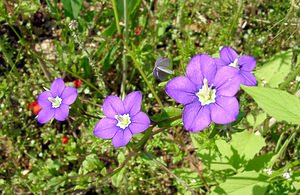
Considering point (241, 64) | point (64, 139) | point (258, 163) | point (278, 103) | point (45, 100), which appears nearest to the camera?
point (278, 103)

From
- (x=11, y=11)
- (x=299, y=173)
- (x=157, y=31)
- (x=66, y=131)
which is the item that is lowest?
(x=299, y=173)

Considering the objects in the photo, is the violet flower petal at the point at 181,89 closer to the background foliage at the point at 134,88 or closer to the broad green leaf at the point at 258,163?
the background foliage at the point at 134,88

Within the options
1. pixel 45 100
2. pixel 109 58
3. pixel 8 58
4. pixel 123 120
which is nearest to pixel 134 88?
pixel 109 58

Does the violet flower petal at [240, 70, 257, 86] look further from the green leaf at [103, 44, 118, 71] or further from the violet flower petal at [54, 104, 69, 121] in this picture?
the green leaf at [103, 44, 118, 71]

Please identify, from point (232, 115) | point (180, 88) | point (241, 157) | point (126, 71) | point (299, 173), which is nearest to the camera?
point (232, 115)

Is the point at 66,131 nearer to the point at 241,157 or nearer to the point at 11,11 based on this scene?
the point at 11,11

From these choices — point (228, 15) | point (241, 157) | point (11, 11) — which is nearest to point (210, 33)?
point (228, 15)

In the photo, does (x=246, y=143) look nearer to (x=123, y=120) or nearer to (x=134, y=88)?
(x=123, y=120)
